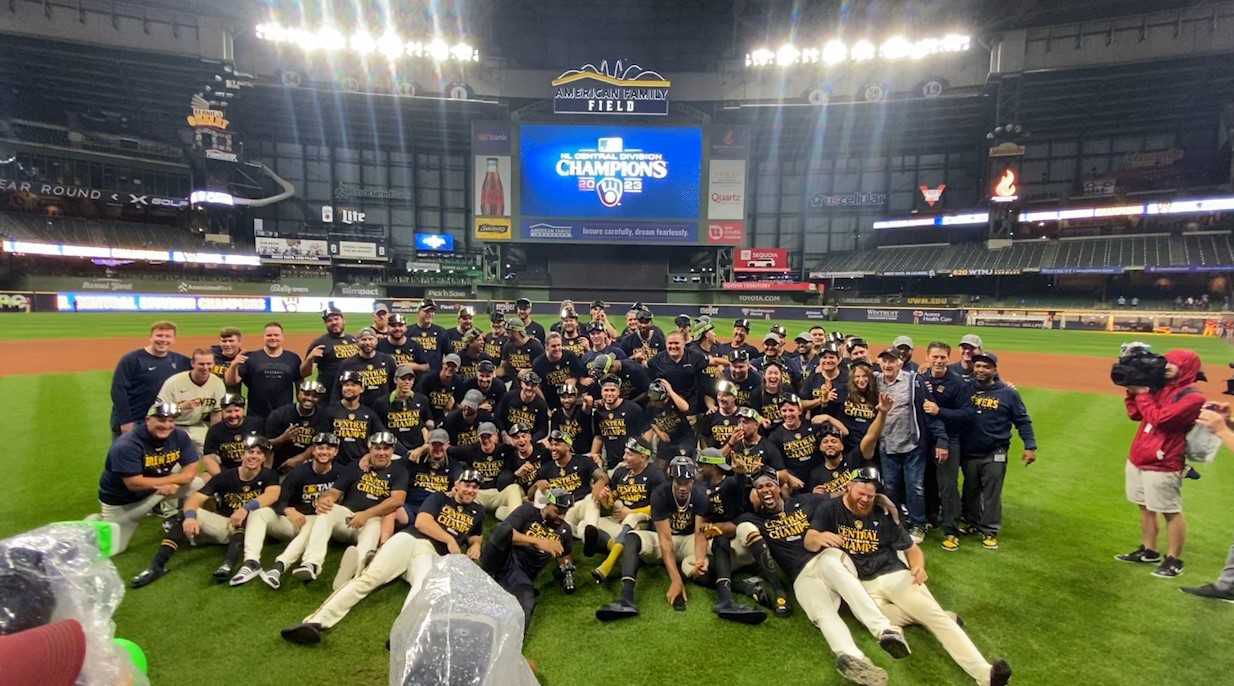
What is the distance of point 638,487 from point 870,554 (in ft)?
8.92

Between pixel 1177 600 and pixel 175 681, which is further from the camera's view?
pixel 1177 600

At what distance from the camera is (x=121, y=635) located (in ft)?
16.7

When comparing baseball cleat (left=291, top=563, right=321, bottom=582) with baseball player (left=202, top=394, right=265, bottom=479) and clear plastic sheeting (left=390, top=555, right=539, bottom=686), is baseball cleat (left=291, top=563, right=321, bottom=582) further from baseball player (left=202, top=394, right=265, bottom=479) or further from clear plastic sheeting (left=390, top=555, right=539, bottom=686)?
clear plastic sheeting (left=390, top=555, right=539, bottom=686)

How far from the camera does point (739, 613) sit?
5.51m

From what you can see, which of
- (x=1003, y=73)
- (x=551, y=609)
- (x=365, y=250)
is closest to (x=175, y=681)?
(x=551, y=609)

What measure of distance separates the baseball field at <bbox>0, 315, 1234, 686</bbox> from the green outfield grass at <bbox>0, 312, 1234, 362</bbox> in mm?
19765

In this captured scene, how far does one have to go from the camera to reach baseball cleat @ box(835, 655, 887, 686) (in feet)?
14.7

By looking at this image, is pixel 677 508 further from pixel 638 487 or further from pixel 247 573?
pixel 247 573

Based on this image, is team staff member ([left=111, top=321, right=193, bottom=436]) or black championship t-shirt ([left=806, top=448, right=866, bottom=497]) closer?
black championship t-shirt ([left=806, top=448, right=866, bottom=497])

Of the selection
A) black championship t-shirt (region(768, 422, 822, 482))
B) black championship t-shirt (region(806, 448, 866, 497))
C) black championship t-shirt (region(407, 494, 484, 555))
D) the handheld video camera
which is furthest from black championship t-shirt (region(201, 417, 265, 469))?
the handheld video camera

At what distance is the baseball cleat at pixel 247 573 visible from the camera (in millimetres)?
5949

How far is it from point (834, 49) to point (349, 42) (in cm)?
4601

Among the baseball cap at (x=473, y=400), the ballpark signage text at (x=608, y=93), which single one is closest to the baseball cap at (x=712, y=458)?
the baseball cap at (x=473, y=400)

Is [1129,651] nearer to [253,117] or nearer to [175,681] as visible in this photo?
[175,681]
